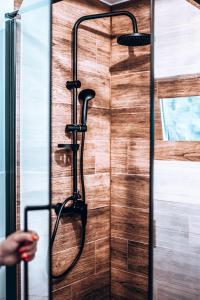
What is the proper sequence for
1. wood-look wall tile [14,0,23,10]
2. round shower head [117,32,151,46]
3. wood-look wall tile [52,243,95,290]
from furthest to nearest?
wood-look wall tile [52,243,95,290]
round shower head [117,32,151,46]
wood-look wall tile [14,0,23,10]

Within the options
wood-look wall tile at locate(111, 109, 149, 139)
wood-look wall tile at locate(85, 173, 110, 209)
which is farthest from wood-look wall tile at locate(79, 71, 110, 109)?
wood-look wall tile at locate(85, 173, 110, 209)

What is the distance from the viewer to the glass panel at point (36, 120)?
1.56m

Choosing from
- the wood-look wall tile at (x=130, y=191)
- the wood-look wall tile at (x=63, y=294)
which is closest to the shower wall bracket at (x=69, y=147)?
the wood-look wall tile at (x=130, y=191)

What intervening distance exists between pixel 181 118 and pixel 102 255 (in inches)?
44.1

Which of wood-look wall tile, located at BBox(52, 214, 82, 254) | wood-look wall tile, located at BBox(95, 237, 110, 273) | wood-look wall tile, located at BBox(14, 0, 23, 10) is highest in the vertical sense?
wood-look wall tile, located at BBox(14, 0, 23, 10)

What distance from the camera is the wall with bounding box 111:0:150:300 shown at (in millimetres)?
2426

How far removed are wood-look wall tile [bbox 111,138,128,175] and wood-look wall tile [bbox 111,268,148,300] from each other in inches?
28.4

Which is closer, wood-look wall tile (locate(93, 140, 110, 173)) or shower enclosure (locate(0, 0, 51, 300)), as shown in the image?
shower enclosure (locate(0, 0, 51, 300))

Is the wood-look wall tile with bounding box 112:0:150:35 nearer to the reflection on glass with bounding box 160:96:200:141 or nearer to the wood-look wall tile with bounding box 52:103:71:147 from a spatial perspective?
the reflection on glass with bounding box 160:96:200:141

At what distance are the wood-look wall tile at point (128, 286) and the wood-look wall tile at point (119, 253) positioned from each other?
0.04m

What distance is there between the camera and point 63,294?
229 centimetres

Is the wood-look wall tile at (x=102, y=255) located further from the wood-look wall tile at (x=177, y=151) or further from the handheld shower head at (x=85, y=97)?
the handheld shower head at (x=85, y=97)

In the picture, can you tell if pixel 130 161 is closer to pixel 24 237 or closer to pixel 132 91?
pixel 132 91

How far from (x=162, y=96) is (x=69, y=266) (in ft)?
4.04
